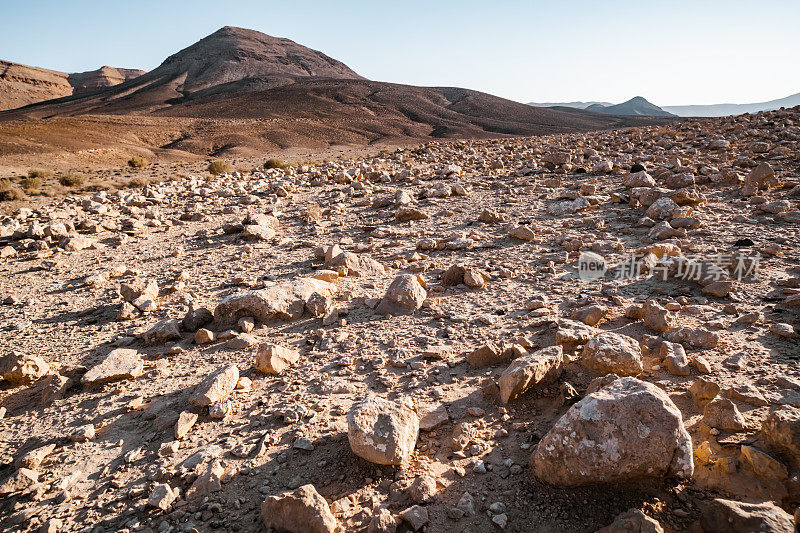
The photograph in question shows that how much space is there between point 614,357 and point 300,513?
2099 millimetres

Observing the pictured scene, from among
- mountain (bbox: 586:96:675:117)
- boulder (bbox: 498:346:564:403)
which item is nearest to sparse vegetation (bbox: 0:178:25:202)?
boulder (bbox: 498:346:564:403)

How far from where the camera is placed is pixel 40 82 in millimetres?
104062

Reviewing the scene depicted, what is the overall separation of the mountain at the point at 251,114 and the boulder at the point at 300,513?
23391mm

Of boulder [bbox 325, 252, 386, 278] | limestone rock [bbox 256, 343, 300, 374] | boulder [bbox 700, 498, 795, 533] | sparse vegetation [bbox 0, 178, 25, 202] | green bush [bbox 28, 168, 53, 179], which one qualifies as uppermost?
green bush [bbox 28, 168, 53, 179]

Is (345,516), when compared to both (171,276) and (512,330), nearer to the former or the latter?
(512,330)

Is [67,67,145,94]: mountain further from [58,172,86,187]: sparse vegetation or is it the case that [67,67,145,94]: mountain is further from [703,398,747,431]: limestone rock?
[703,398,747,431]: limestone rock

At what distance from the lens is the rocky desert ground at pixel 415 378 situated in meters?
1.92

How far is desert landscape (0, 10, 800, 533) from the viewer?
1.93m

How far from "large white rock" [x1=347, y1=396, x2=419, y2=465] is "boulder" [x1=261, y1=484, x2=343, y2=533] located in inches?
13.7

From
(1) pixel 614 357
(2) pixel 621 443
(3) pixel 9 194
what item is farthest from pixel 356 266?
(3) pixel 9 194

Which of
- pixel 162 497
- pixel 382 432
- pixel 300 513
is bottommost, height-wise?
pixel 162 497

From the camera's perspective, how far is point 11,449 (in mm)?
2584

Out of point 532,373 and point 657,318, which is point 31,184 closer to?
point 532,373

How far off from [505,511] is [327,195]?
903cm
